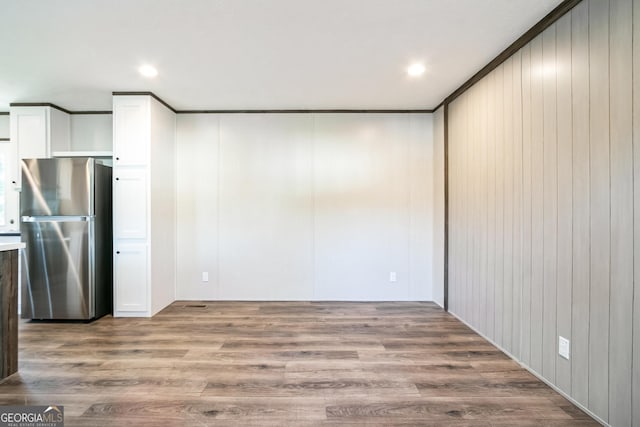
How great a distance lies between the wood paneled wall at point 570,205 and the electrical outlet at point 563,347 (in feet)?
0.10

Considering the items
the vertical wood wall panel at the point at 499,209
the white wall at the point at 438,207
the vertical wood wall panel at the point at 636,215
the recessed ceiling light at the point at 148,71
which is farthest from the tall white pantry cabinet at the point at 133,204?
the vertical wood wall panel at the point at 636,215

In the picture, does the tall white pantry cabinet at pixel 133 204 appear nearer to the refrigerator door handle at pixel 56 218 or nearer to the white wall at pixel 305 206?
the refrigerator door handle at pixel 56 218

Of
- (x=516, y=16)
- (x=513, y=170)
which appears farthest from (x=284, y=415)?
(x=516, y=16)

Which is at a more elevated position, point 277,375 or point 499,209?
point 499,209

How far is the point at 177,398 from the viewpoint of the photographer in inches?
80.3

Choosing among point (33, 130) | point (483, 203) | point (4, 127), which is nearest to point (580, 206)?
point (483, 203)

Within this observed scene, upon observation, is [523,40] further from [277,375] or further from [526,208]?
[277,375]

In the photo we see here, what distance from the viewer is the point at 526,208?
240 cm

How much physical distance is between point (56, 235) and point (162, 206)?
3.64 ft

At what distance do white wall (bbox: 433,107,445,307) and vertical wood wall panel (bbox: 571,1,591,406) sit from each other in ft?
6.61

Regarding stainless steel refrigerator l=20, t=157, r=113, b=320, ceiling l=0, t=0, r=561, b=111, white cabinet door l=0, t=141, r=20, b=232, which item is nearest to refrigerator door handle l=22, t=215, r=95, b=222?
stainless steel refrigerator l=20, t=157, r=113, b=320

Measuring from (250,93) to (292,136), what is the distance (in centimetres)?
85

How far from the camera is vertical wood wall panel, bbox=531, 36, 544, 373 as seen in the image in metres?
2.25

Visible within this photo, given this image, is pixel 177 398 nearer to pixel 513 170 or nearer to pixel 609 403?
pixel 609 403
